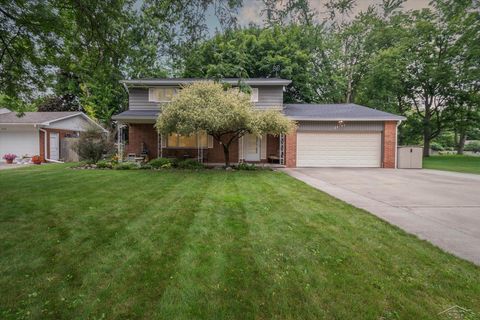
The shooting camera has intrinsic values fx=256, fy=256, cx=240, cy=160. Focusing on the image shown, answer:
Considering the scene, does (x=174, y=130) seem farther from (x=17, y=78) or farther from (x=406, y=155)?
(x=406, y=155)

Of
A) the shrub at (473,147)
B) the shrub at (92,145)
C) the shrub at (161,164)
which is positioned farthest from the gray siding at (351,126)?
the shrub at (473,147)

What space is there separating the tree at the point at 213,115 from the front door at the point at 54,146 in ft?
39.1

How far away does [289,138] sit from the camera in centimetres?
1496

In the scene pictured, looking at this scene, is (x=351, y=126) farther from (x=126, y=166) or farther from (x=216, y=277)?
(x=216, y=277)

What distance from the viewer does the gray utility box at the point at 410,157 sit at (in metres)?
14.6

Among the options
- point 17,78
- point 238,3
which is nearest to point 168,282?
point 238,3

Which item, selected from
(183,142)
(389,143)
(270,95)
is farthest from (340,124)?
(183,142)

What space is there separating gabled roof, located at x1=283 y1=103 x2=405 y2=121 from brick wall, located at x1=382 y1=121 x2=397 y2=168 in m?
0.48

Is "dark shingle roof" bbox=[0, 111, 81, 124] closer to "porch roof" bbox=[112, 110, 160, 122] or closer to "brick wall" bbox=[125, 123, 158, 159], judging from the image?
"brick wall" bbox=[125, 123, 158, 159]

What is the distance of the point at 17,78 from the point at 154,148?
27.4 feet

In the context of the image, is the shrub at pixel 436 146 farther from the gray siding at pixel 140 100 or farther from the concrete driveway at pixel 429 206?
the gray siding at pixel 140 100

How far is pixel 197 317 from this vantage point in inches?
89.9

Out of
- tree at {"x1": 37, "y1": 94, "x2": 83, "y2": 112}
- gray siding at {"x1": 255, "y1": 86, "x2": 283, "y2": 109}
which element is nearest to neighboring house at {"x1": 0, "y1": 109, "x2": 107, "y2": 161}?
gray siding at {"x1": 255, "y1": 86, "x2": 283, "y2": 109}

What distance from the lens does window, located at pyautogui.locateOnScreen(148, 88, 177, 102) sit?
16.4 meters
